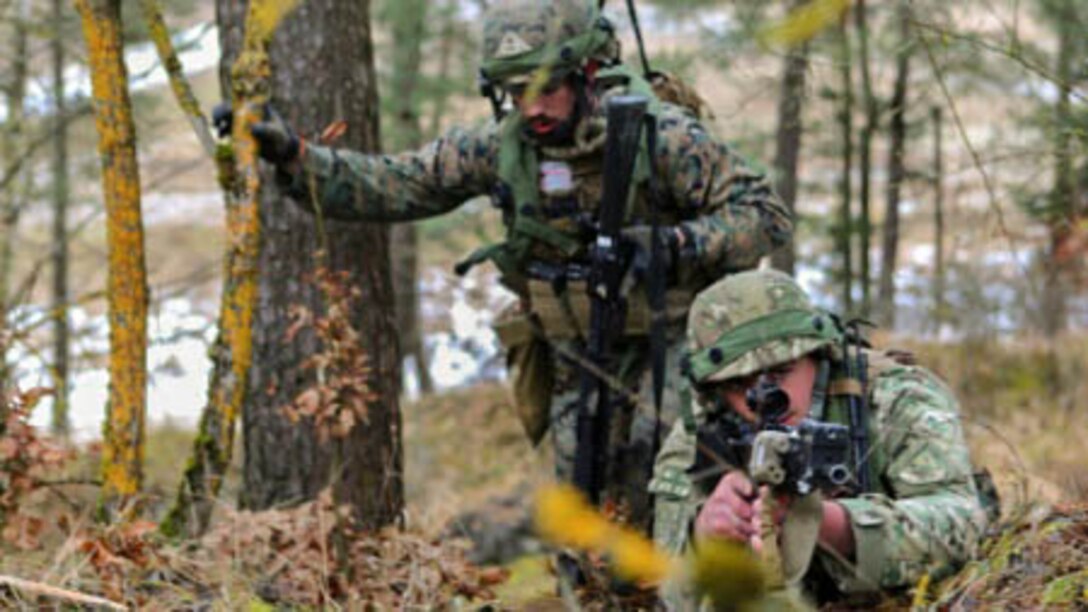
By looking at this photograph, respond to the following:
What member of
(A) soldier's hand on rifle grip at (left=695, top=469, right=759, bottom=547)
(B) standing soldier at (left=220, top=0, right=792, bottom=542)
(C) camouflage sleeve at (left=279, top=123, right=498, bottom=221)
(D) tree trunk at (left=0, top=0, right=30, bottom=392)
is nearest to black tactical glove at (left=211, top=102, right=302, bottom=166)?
(B) standing soldier at (left=220, top=0, right=792, bottom=542)

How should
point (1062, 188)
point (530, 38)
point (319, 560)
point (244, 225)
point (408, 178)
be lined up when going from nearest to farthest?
point (319, 560)
point (244, 225)
point (530, 38)
point (408, 178)
point (1062, 188)

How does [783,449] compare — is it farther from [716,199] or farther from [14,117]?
[14,117]

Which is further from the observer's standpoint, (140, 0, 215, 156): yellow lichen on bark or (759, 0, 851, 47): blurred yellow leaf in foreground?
(140, 0, 215, 156): yellow lichen on bark

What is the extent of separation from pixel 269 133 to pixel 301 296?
29.9 inches

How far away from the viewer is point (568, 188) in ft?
16.4

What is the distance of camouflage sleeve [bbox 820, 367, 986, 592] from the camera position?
3.03 meters

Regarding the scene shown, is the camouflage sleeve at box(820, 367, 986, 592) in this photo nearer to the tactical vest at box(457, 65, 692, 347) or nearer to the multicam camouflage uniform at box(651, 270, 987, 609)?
the multicam camouflage uniform at box(651, 270, 987, 609)

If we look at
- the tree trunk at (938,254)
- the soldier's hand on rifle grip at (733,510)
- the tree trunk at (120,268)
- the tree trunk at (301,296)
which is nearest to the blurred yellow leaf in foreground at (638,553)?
the soldier's hand on rifle grip at (733,510)

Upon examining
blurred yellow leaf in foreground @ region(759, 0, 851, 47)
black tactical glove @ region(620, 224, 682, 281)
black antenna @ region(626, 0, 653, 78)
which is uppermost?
black antenna @ region(626, 0, 653, 78)

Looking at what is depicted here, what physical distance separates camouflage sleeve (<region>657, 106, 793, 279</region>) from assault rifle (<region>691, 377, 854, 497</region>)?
1684mm

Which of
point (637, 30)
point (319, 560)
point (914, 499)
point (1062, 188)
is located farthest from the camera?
point (1062, 188)

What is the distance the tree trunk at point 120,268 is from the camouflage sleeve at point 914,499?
91.4 inches

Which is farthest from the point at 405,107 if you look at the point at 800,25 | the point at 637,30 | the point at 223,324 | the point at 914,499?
the point at 800,25

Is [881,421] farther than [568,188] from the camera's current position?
No
